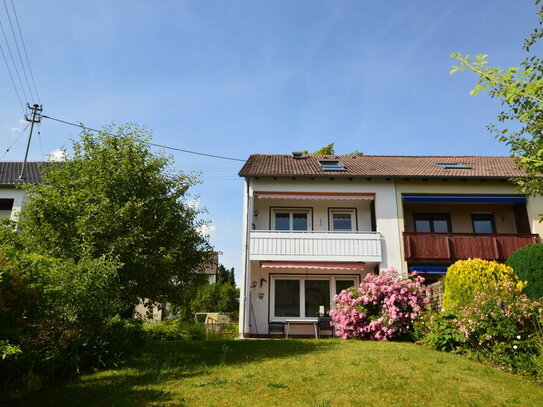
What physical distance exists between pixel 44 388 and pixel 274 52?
31.9ft

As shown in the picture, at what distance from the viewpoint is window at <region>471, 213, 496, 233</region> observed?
71.2 ft

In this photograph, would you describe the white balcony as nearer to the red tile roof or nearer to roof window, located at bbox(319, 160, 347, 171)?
the red tile roof

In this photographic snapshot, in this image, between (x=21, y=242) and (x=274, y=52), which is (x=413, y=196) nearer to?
(x=274, y=52)

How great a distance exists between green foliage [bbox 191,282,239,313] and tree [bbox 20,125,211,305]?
862 inches

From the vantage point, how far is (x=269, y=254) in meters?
19.1

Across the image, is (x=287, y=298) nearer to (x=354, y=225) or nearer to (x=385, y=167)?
(x=354, y=225)

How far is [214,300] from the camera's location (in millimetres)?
35312

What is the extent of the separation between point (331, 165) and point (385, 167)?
115 inches

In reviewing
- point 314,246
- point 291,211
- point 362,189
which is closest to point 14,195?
point 291,211

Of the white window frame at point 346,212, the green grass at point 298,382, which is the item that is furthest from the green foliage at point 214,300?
the green grass at point 298,382

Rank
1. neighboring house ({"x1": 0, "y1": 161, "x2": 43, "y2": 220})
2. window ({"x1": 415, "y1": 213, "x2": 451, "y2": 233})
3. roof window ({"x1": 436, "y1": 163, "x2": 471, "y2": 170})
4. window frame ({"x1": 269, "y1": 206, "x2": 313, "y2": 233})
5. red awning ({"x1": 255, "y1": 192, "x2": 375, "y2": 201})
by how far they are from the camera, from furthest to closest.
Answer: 1. neighboring house ({"x1": 0, "y1": 161, "x2": 43, "y2": 220})
2. roof window ({"x1": 436, "y1": 163, "x2": 471, "y2": 170})
3. window ({"x1": 415, "y1": 213, "x2": 451, "y2": 233})
4. window frame ({"x1": 269, "y1": 206, "x2": 313, "y2": 233})
5. red awning ({"x1": 255, "y1": 192, "x2": 375, "y2": 201})

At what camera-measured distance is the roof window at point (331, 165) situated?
21062 mm

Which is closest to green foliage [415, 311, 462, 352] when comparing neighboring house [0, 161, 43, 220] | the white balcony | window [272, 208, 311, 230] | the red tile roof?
the white balcony

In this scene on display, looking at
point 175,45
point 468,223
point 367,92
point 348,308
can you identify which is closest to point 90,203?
point 175,45
